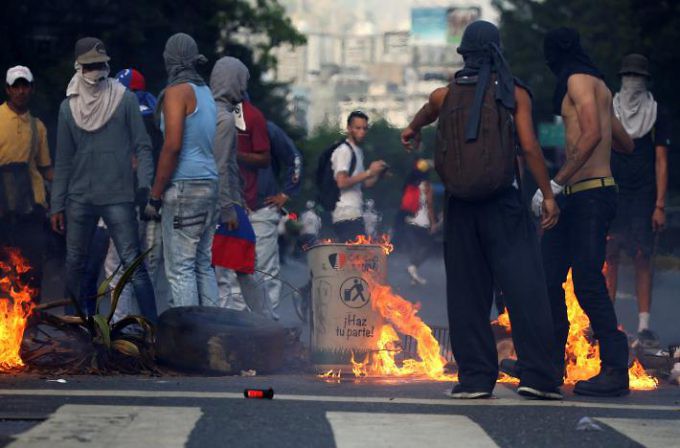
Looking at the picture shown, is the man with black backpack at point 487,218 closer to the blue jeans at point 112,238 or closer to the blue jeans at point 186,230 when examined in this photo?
the blue jeans at point 186,230

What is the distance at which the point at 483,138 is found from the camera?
8336 mm

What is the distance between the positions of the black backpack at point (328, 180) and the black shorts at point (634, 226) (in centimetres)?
256

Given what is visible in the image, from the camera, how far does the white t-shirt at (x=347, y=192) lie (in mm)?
14156

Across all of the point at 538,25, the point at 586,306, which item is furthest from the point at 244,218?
the point at 538,25

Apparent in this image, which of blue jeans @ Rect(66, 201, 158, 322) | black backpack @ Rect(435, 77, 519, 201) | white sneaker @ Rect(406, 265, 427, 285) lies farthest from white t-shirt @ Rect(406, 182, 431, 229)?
black backpack @ Rect(435, 77, 519, 201)

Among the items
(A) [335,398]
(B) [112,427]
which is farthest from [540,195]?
(B) [112,427]

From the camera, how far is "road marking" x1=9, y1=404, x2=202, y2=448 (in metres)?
6.46

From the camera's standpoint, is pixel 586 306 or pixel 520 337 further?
pixel 586 306

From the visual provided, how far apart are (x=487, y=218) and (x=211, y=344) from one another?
5.89 ft

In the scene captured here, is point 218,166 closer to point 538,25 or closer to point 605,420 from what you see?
point 605,420

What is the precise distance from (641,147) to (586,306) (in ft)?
10.6

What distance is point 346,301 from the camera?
10.6 meters

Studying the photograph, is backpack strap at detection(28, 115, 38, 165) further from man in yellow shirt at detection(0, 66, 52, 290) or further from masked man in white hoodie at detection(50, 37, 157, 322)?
masked man in white hoodie at detection(50, 37, 157, 322)

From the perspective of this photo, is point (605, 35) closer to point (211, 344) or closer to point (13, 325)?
point (211, 344)
